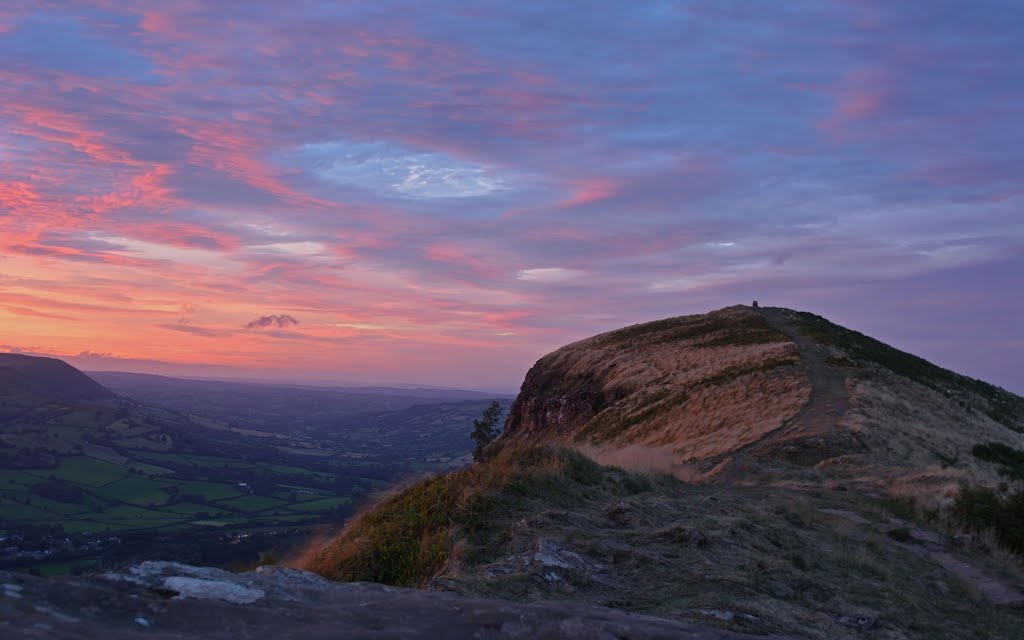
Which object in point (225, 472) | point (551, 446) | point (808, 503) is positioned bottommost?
point (225, 472)

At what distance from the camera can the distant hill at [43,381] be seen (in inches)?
4402

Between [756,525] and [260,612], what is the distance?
358 inches

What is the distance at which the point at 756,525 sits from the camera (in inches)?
408

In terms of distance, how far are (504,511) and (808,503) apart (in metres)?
9.33

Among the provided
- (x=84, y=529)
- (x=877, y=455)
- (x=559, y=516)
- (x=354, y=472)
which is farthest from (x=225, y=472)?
(x=559, y=516)

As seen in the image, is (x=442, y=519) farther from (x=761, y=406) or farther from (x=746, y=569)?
(x=761, y=406)

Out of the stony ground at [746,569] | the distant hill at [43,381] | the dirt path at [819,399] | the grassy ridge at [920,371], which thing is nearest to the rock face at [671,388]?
the dirt path at [819,399]

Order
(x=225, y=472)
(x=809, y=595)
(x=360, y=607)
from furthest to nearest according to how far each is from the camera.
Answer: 1. (x=225, y=472)
2. (x=809, y=595)
3. (x=360, y=607)

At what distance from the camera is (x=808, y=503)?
1470 centimetres

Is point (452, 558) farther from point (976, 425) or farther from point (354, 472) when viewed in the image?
point (354, 472)

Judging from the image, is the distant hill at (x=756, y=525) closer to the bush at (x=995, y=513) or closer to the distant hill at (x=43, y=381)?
the bush at (x=995, y=513)

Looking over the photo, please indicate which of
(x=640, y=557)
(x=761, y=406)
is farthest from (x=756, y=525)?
(x=761, y=406)

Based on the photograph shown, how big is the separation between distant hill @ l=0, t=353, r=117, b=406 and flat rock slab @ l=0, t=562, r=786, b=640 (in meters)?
126

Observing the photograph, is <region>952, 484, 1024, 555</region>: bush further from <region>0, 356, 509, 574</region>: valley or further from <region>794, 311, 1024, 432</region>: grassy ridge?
<region>794, 311, 1024, 432</region>: grassy ridge
